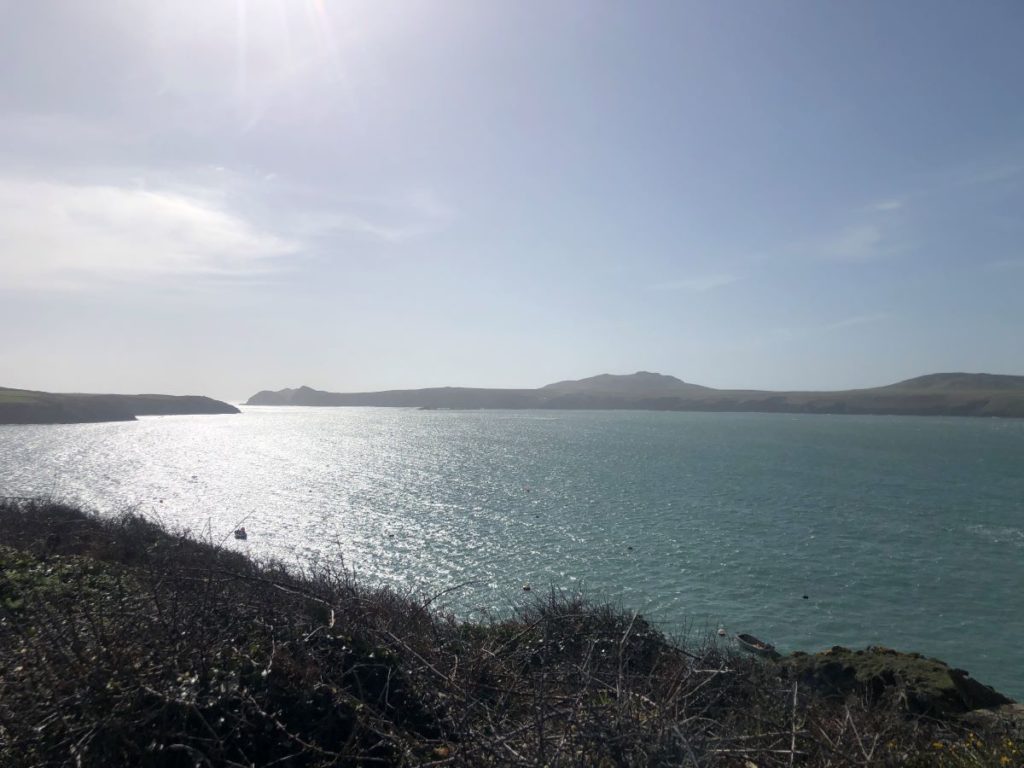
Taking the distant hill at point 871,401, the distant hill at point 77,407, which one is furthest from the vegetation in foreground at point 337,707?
the distant hill at point 871,401

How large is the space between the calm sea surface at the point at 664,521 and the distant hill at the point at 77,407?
44.1 metres

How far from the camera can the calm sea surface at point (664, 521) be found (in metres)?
20.7

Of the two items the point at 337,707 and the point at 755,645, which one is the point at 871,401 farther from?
the point at 337,707

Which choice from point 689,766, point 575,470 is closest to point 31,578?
point 689,766

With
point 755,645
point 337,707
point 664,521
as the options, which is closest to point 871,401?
point 664,521

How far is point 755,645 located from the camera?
670 inches

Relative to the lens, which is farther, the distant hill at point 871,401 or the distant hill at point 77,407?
the distant hill at point 871,401

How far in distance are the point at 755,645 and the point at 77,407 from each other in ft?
436

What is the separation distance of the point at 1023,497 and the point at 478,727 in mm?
46385

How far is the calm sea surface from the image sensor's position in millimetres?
20688

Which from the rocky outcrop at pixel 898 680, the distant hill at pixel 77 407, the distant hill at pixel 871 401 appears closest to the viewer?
the rocky outcrop at pixel 898 680

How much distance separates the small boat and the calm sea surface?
93cm

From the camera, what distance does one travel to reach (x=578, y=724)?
4.87 meters

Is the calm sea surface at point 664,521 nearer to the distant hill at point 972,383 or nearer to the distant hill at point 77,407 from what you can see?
the distant hill at point 77,407
